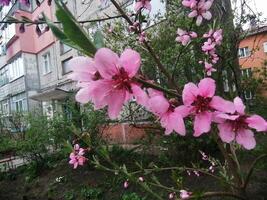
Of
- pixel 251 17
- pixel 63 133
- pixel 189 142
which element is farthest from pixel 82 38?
pixel 63 133

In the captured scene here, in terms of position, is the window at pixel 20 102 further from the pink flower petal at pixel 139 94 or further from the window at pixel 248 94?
the pink flower petal at pixel 139 94

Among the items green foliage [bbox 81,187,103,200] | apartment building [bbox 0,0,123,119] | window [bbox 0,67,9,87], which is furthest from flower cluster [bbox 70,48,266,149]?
window [bbox 0,67,9,87]

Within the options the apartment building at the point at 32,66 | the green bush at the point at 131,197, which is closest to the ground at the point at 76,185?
the green bush at the point at 131,197

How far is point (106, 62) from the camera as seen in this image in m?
0.91

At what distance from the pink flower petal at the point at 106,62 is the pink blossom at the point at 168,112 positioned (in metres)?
0.14

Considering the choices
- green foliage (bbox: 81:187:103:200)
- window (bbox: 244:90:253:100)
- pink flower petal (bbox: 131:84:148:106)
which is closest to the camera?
pink flower petal (bbox: 131:84:148:106)

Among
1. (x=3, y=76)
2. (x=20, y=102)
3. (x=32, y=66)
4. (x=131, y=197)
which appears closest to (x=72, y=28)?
(x=131, y=197)

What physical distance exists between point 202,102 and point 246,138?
0.66 ft

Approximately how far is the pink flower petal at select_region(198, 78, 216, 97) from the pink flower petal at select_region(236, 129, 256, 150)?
0.17 meters

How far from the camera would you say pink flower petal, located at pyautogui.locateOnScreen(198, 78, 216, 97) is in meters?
1.06

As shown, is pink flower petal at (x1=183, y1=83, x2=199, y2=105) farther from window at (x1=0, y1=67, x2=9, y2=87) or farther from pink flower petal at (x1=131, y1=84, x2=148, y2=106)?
window at (x1=0, y1=67, x2=9, y2=87)

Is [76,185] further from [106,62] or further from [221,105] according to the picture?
[106,62]

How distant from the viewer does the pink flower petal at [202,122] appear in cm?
105

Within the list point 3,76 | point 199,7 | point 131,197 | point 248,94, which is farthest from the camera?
point 3,76
